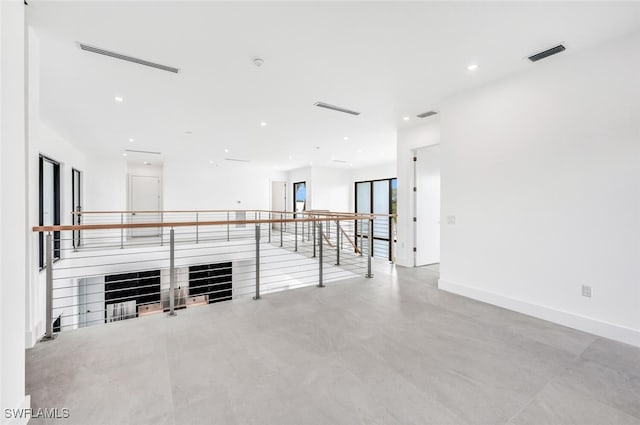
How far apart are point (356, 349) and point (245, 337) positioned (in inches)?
39.0

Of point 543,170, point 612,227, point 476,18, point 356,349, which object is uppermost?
point 476,18

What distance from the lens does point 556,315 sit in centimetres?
277

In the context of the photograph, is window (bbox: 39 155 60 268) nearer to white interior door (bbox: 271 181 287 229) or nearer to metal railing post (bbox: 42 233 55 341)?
metal railing post (bbox: 42 233 55 341)

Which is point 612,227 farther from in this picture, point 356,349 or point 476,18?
point 356,349

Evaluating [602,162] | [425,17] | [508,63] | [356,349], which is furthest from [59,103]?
[602,162]

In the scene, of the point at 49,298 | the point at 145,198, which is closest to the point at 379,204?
the point at 145,198

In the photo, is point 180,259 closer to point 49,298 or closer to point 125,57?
point 49,298

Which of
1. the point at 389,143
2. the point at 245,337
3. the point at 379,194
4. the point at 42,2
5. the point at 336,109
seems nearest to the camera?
the point at 42,2

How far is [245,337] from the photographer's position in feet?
7.91

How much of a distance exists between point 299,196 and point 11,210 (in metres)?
9.20

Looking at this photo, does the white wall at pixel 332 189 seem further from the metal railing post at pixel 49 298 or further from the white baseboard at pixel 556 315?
the metal railing post at pixel 49 298

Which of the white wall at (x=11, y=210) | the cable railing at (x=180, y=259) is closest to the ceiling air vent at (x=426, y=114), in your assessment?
the cable railing at (x=180, y=259)

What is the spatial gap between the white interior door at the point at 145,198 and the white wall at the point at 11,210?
332 inches

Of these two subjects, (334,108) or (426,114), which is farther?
(426,114)
